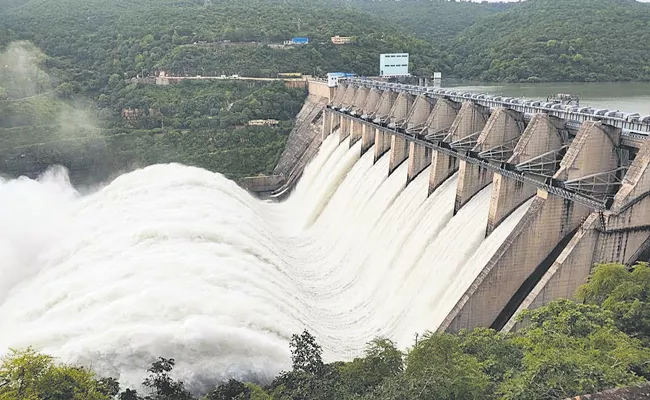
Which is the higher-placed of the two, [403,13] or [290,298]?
[403,13]

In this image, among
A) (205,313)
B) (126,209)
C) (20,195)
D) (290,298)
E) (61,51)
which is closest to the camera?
(205,313)

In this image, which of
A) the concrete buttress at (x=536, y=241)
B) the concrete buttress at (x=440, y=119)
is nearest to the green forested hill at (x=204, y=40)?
the concrete buttress at (x=440, y=119)

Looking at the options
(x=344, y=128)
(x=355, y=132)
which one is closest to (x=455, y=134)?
(x=355, y=132)

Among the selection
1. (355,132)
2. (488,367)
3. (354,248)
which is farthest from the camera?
(355,132)

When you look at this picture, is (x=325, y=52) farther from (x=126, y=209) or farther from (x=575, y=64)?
(x=126, y=209)

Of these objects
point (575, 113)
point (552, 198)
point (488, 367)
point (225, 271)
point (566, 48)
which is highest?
point (566, 48)

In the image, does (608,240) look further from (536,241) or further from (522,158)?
(522,158)

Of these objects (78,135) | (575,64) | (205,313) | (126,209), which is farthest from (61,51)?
(205,313)
